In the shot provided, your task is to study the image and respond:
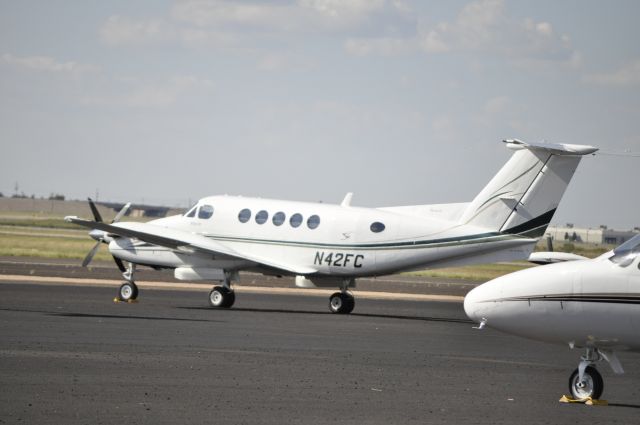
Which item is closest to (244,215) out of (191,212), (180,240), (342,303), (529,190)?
(191,212)

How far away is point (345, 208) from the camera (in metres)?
36.3

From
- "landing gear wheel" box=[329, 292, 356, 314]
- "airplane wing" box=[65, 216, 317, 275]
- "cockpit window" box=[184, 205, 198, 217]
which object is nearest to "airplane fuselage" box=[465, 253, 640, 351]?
"airplane wing" box=[65, 216, 317, 275]

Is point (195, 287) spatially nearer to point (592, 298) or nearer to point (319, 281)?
point (319, 281)

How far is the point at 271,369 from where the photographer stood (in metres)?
20.2

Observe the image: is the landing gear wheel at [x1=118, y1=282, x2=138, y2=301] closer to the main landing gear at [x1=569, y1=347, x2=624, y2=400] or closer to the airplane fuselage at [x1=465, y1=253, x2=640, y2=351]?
the airplane fuselage at [x1=465, y1=253, x2=640, y2=351]

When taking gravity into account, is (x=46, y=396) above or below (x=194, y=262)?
below

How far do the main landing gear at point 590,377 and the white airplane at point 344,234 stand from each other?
16.5 m

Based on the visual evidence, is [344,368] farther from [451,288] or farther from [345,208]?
[451,288]

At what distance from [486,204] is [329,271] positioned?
17.1 ft

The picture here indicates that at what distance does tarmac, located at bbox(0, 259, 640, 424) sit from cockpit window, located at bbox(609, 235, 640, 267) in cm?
205

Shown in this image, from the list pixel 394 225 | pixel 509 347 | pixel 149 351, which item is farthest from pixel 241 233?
pixel 149 351

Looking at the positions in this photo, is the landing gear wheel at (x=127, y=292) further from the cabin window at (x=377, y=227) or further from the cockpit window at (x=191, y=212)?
the cabin window at (x=377, y=227)

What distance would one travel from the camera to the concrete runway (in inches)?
604

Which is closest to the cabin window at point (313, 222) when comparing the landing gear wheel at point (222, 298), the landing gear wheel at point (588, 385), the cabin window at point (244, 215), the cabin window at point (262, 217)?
the cabin window at point (262, 217)
